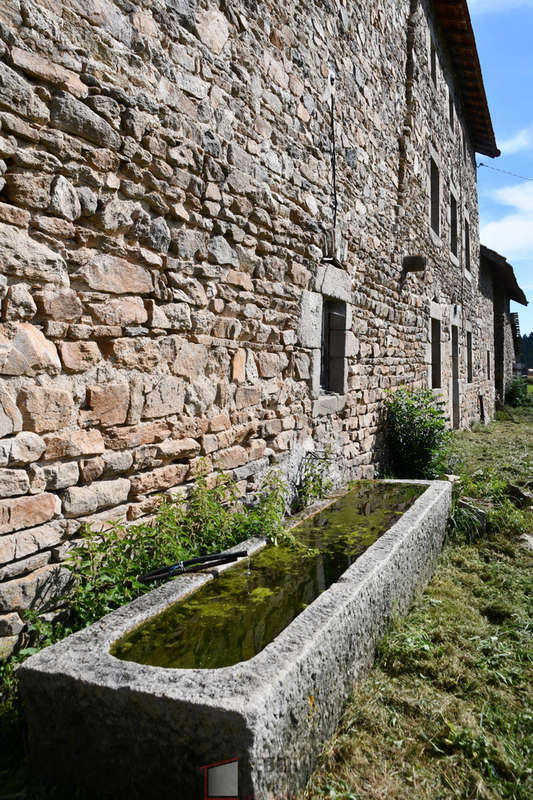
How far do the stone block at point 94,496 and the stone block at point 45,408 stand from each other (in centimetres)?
29

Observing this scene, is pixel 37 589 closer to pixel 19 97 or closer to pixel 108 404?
pixel 108 404

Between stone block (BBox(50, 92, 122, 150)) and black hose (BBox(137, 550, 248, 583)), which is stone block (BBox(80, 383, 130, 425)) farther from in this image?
stone block (BBox(50, 92, 122, 150))

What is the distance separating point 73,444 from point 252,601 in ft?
3.29

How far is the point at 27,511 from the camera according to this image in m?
2.09

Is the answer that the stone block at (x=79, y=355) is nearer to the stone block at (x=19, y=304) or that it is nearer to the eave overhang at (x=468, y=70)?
the stone block at (x=19, y=304)

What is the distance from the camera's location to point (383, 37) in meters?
5.82

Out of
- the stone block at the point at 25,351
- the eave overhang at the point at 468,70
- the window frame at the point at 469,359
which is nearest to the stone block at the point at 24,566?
the stone block at the point at 25,351

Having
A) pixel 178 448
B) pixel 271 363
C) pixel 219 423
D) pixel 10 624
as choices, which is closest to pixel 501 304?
pixel 271 363

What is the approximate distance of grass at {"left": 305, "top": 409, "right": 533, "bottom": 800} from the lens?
1728mm

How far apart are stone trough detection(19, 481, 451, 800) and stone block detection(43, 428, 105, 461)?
Answer: 2.23 ft

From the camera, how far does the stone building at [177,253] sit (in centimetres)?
211

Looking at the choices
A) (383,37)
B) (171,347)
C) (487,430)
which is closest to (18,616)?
(171,347)

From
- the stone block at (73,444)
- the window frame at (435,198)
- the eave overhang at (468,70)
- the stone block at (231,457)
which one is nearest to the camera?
the stone block at (73,444)

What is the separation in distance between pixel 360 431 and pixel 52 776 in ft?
13.2
